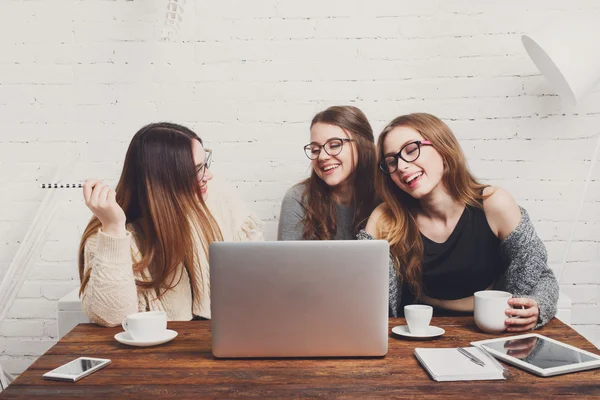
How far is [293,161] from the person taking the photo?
2.71 metres

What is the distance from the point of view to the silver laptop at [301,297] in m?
1.23

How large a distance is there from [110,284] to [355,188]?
118cm

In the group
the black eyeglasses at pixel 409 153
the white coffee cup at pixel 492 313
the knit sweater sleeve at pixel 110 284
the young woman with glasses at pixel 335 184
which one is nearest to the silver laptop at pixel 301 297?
the white coffee cup at pixel 492 313

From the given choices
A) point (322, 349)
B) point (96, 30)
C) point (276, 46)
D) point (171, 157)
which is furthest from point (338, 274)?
point (96, 30)

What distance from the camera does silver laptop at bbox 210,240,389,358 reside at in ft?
4.04

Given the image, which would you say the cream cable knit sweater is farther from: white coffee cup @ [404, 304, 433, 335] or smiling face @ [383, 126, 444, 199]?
white coffee cup @ [404, 304, 433, 335]

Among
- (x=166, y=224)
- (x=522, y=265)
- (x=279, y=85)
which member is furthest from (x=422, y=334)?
(x=279, y=85)

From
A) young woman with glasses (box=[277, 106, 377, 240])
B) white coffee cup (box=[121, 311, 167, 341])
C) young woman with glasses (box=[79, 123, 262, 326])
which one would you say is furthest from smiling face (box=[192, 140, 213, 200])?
white coffee cup (box=[121, 311, 167, 341])

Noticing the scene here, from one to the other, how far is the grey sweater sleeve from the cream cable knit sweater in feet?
0.64

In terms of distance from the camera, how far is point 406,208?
2.10 m

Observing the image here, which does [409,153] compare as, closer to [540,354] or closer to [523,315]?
[523,315]

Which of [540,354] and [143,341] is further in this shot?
[143,341]

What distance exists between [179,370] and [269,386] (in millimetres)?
210

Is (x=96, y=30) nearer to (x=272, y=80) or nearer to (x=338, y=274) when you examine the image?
(x=272, y=80)
